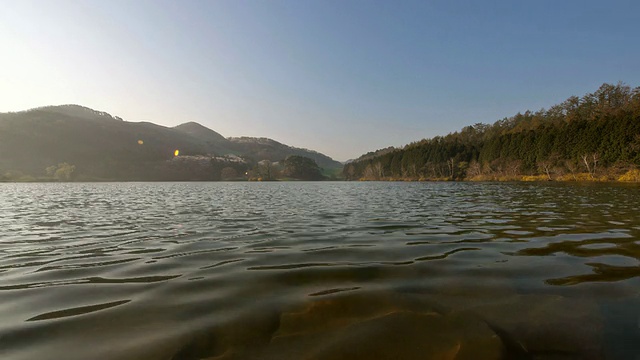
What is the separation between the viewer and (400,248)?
750 cm

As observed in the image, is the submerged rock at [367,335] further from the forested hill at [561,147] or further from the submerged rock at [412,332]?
the forested hill at [561,147]

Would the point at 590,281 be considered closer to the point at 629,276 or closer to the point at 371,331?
the point at 629,276

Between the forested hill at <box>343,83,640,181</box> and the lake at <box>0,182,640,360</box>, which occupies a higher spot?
the forested hill at <box>343,83,640,181</box>

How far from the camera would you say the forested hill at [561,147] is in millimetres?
68938

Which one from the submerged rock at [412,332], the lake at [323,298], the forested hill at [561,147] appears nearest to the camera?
the submerged rock at [412,332]

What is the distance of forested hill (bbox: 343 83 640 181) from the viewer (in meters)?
68.9

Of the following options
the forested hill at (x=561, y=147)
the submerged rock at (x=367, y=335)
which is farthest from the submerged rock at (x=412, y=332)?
the forested hill at (x=561, y=147)

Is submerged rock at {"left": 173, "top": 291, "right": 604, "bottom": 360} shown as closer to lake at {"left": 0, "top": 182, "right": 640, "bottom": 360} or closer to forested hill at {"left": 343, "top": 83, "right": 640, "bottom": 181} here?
lake at {"left": 0, "top": 182, "right": 640, "bottom": 360}

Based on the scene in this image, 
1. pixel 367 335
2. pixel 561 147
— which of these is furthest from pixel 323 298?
pixel 561 147

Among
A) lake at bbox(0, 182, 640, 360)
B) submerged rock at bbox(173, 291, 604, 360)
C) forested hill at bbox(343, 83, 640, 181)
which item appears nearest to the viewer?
submerged rock at bbox(173, 291, 604, 360)

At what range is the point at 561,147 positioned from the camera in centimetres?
8606

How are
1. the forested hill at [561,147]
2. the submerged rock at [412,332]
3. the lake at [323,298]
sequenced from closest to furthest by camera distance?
the submerged rock at [412,332] → the lake at [323,298] → the forested hill at [561,147]

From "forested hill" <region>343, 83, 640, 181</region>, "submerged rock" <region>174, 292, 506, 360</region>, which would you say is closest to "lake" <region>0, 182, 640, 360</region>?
"submerged rock" <region>174, 292, 506, 360</region>

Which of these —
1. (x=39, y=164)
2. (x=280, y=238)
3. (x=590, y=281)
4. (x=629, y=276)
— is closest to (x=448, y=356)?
(x=590, y=281)
